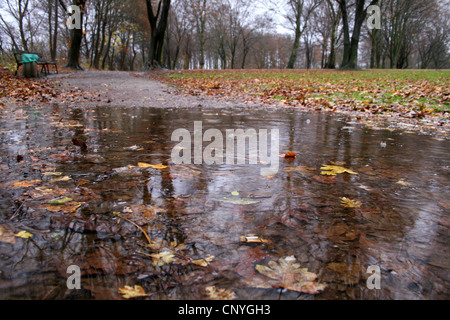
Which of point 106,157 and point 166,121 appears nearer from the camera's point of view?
point 106,157

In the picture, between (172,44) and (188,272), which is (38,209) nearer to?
(188,272)

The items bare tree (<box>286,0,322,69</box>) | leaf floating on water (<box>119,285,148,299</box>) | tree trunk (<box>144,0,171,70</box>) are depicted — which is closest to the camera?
leaf floating on water (<box>119,285,148,299</box>)

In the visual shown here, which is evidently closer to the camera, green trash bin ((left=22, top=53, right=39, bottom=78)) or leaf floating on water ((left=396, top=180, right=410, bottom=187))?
leaf floating on water ((left=396, top=180, right=410, bottom=187))

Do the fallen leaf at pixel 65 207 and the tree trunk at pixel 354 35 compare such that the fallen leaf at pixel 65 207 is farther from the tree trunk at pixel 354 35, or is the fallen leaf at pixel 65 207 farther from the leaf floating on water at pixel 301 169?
the tree trunk at pixel 354 35

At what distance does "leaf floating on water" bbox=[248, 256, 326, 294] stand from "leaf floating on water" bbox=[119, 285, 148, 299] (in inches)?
15.4

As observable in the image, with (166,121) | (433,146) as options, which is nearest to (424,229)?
(433,146)

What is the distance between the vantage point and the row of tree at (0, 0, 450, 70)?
917 inches

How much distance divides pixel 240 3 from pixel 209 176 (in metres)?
47.9

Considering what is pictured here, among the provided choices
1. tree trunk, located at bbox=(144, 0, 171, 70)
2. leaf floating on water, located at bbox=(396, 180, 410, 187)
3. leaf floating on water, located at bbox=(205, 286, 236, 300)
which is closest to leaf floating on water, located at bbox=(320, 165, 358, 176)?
leaf floating on water, located at bbox=(396, 180, 410, 187)

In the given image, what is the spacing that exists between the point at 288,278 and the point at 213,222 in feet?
1.62

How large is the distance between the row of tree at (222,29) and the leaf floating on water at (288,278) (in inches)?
771

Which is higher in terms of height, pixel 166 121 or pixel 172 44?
pixel 172 44

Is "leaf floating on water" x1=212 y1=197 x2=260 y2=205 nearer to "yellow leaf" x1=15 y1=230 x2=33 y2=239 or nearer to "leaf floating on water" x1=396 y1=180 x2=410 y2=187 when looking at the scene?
"yellow leaf" x1=15 y1=230 x2=33 y2=239
